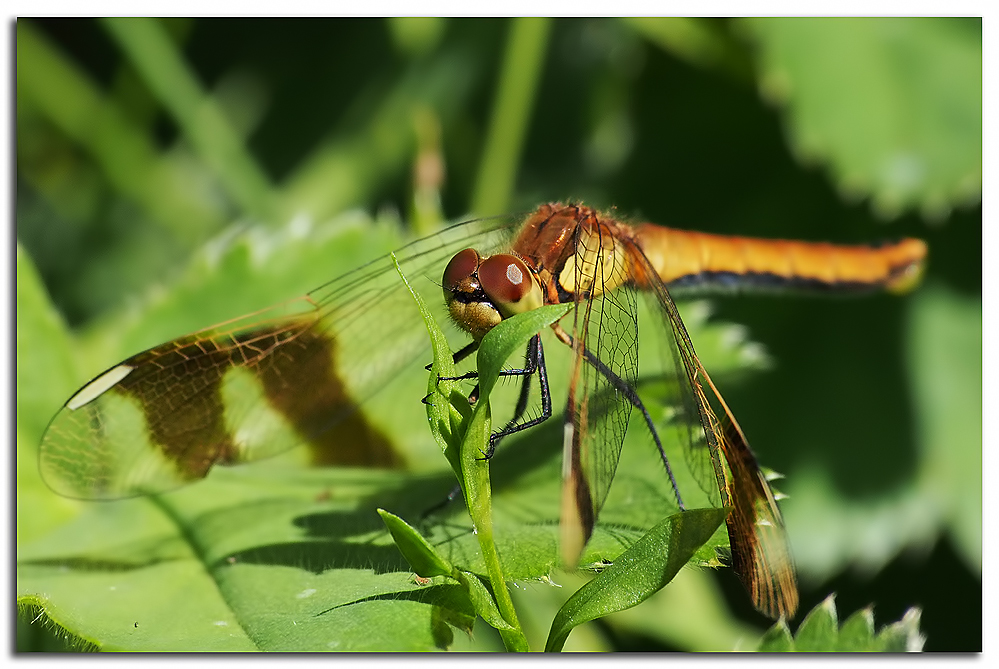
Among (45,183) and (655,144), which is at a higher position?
(45,183)

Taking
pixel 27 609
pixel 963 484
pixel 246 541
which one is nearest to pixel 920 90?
pixel 963 484

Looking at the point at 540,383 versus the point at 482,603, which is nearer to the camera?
the point at 482,603

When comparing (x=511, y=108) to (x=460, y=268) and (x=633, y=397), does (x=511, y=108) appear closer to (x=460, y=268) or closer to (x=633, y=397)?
(x=460, y=268)

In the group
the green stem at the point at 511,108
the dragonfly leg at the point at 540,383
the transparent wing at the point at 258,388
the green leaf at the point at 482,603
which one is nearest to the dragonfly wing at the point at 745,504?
the dragonfly leg at the point at 540,383

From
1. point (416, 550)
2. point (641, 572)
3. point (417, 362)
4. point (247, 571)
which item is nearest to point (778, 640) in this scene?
point (641, 572)

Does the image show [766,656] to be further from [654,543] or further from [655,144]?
[655,144]

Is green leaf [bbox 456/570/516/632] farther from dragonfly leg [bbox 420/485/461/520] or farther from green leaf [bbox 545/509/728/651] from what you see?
dragonfly leg [bbox 420/485/461/520]
